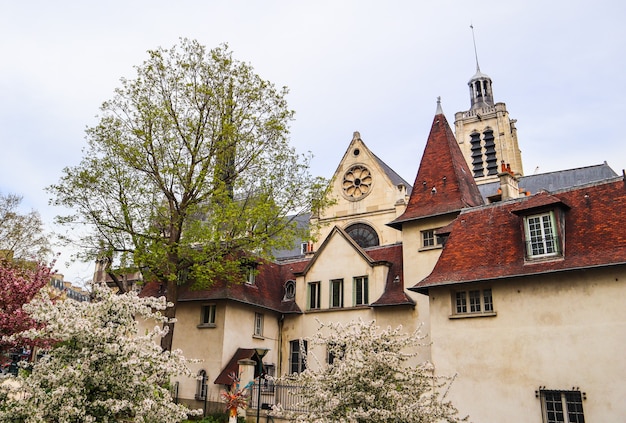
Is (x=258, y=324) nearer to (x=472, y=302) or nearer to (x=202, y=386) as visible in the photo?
(x=202, y=386)

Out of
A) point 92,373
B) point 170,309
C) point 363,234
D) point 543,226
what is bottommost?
point 92,373

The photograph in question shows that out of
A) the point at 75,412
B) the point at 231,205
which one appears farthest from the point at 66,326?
the point at 231,205

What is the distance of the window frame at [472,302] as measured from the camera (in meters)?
17.6

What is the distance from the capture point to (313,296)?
26.8 metres

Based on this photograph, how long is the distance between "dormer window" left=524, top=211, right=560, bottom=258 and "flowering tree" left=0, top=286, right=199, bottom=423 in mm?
12736

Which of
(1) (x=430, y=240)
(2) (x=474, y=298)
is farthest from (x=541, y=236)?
(1) (x=430, y=240)

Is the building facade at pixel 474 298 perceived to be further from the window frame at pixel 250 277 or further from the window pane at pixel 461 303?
the window frame at pixel 250 277

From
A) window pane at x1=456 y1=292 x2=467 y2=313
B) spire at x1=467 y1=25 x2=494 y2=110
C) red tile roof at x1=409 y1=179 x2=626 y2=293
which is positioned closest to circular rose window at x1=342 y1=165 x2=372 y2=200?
red tile roof at x1=409 y1=179 x2=626 y2=293

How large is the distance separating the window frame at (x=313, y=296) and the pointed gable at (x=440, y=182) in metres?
5.49

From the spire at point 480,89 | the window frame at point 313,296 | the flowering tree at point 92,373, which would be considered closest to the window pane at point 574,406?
the flowering tree at point 92,373

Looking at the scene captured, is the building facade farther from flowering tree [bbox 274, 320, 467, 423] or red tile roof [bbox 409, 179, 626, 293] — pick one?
flowering tree [bbox 274, 320, 467, 423]

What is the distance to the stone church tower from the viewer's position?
5744 cm

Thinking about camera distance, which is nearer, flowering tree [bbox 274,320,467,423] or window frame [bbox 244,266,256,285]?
flowering tree [bbox 274,320,467,423]

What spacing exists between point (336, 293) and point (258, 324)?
4419mm
